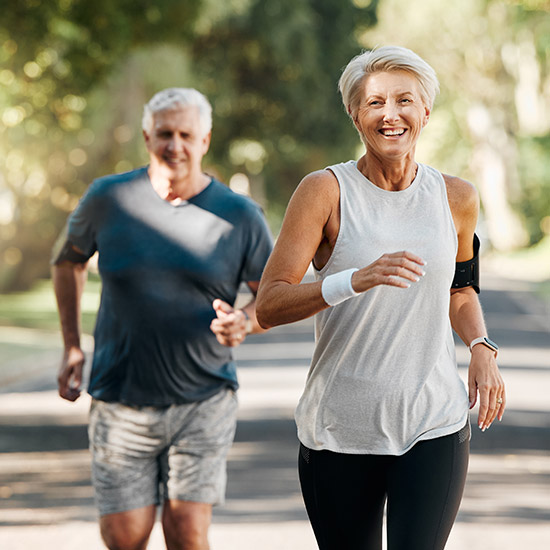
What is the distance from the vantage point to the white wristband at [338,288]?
10.7 feet

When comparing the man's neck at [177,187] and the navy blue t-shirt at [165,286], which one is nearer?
the navy blue t-shirt at [165,286]

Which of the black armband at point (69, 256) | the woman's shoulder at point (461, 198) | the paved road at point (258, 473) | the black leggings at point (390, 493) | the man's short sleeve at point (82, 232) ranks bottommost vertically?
the paved road at point (258, 473)

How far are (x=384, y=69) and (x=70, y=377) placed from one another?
6.51 ft

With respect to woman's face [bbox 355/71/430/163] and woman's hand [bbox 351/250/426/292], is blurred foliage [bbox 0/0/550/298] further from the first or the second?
woman's hand [bbox 351/250/426/292]

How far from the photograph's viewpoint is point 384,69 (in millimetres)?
3512

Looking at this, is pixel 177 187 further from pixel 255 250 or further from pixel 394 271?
pixel 394 271

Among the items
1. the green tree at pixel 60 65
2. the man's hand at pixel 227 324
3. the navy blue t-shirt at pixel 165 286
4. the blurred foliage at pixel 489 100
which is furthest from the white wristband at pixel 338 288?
the blurred foliage at pixel 489 100

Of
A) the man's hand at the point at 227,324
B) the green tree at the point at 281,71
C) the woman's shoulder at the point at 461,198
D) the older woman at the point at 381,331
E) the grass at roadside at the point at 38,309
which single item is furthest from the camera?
the green tree at the point at 281,71

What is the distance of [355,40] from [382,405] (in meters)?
31.2

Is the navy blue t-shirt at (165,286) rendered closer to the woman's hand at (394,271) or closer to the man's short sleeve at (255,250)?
the man's short sleeve at (255,250)

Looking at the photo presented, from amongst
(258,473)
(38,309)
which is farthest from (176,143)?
(38,309)

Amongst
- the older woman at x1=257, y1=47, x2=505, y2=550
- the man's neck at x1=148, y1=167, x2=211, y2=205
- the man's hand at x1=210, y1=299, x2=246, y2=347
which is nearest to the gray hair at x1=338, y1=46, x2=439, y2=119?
the older woman at x1=257, y1=47, x2=505, y2=550

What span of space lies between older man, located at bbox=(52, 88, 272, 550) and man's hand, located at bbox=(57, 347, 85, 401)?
0.70 ft

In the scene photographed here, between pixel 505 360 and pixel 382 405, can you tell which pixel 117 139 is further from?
pixel 382 405
